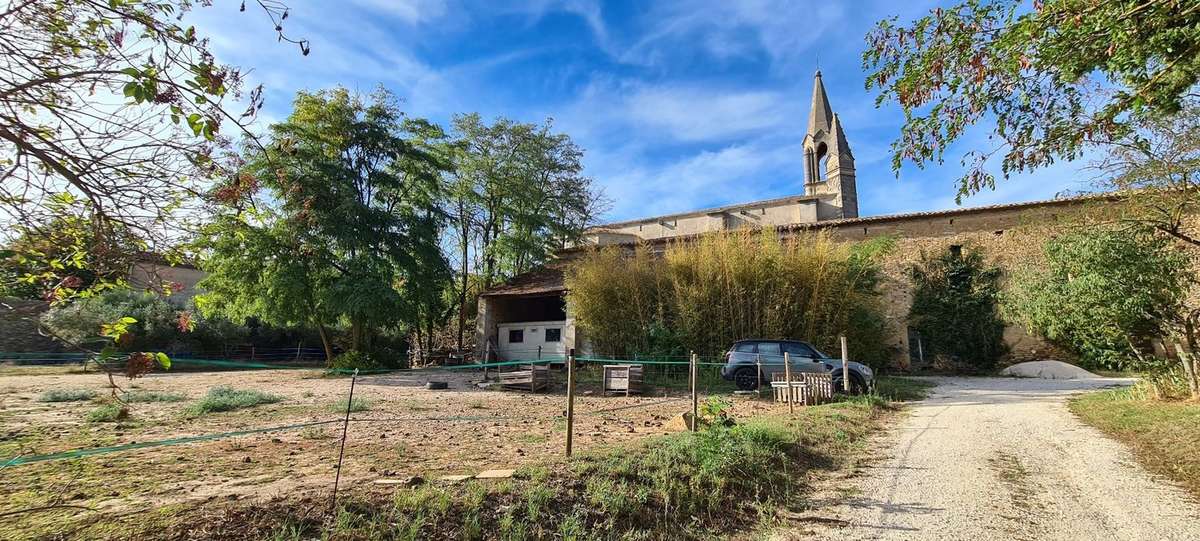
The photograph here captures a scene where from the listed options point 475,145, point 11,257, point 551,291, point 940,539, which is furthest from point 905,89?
point 475,145

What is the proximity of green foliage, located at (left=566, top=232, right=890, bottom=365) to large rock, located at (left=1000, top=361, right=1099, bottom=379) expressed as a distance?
4.96 meters

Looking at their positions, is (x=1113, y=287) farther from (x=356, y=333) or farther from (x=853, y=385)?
(x=356, y=333)

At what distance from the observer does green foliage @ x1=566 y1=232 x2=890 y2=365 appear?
46.2ft

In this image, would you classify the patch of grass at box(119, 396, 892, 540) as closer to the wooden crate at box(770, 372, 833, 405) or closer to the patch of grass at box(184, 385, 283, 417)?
the wooden crate at box(770, 372, 833, 405)

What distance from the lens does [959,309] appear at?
19.0 meters

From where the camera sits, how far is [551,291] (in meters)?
18.7

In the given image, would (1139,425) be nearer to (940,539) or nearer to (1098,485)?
(1098,485)

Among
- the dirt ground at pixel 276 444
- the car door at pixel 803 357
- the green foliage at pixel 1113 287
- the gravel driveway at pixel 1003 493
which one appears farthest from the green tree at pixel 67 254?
the green foliage at pixel 1113 287

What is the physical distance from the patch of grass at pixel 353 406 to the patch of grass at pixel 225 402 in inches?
51.4

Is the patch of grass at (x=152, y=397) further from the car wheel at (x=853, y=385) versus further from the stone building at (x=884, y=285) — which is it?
A: the car wheel at (x=853, y=385)

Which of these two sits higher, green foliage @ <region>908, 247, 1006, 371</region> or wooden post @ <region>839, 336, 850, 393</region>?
green foliage @ <region>908, 247, 1006, 371</region>

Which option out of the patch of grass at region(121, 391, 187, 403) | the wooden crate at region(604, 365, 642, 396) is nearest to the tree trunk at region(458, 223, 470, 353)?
the wooden crate at region(604, 365, 642, 396)

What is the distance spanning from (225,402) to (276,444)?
13.6 feet

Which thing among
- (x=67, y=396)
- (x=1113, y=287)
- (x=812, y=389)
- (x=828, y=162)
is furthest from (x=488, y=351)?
(x=828, y=162)
